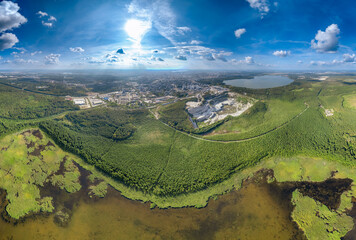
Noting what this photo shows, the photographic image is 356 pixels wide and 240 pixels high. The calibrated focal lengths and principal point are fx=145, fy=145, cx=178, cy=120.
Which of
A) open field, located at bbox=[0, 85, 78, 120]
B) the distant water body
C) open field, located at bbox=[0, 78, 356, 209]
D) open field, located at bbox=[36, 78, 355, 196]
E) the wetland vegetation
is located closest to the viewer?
the wetland vegetation

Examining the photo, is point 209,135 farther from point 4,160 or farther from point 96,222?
point 4,160

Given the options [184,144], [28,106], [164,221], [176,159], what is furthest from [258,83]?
[28,106]

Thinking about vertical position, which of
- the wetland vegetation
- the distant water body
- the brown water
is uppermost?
the distant water body

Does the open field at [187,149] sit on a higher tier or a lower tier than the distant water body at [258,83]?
lower

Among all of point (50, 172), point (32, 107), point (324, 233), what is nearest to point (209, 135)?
point (324, 233)

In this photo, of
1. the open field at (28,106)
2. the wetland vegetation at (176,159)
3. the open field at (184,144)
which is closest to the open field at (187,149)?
the open field at (184,144)

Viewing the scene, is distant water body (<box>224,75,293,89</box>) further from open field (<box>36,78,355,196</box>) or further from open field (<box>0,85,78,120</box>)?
open field (<box>0,85,78,120</box>)

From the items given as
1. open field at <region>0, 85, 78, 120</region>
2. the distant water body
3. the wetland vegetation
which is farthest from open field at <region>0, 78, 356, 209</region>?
the distant water body

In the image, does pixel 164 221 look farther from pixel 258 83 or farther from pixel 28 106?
pixel 258 83

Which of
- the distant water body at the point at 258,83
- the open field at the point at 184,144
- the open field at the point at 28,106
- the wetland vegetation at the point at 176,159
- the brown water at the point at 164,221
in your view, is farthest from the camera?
the distant water body at the point at 258,83

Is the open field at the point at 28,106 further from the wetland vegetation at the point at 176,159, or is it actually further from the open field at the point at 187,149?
the open field at the point at 187,149
